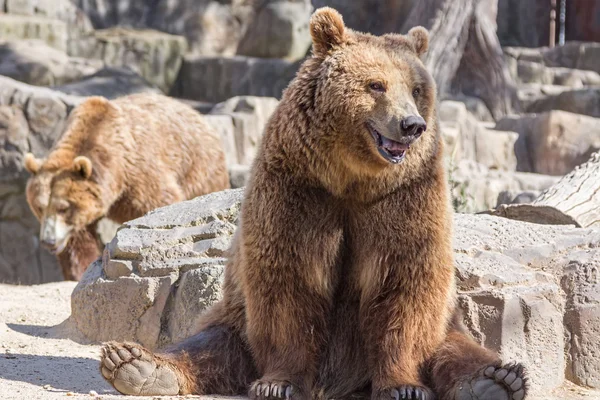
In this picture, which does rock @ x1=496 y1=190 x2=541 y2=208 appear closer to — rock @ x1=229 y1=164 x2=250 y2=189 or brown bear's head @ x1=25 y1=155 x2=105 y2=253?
rock @ x1=229 y1=164 x2=250 y2=189

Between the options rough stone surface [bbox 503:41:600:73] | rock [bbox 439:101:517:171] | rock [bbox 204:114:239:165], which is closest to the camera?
rock [bbox 204:114:239:165]

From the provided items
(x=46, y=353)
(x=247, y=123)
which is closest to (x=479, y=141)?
(x=247, y=123)

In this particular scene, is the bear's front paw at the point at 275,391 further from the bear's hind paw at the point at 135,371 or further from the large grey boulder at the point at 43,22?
the large grey boulder at the point at 43,22

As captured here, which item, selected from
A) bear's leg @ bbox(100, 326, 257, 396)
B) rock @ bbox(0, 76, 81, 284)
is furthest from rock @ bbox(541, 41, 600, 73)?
bear's leg @ bbox(100, 326, 257, 396)

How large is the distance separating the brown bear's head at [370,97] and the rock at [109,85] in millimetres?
10045

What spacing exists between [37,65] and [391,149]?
1182cm

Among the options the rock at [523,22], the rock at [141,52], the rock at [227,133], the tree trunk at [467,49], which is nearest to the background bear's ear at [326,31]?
the rock at [227,133]

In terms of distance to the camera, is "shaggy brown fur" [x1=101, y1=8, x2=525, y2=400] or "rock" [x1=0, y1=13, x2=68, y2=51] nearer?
"shaggy brown fur" [x1=101, y1=8, x2=525, y2=400]

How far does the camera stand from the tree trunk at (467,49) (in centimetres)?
1312

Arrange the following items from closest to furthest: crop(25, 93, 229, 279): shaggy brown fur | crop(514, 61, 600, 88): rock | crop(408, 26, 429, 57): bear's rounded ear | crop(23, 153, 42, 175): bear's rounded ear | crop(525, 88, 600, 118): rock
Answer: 1. crop(408, 26, 429, 57): bear's rounded ear
2. crop(25, 93, 229, 279): shaggy brown fur
3. crop(23, 153, 42, 175): bear's rounded ear
4. crop(525, 88, 600, 118): rock
5. crop(514, 61, 600, 88): rock

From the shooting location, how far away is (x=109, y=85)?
14.1 meters

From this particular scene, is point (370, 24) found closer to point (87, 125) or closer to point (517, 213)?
point (87, 125)

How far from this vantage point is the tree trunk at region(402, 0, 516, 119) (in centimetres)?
1312

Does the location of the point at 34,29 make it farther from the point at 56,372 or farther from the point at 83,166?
the point at 56,372
